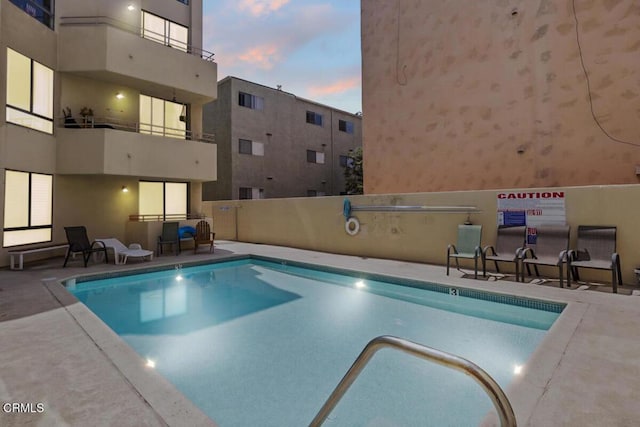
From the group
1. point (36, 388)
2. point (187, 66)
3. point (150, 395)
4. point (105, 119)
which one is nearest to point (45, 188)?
point (105, 119)

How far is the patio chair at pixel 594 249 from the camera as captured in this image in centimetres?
652

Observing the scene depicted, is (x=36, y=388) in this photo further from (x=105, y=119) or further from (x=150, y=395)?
(x=105, y=119)

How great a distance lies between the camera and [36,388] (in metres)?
2.96

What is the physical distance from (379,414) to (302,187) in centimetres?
2175

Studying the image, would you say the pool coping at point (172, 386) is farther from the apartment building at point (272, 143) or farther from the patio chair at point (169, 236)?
the apartment building at point (272, 143)

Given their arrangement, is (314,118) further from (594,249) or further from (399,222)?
(594,249)

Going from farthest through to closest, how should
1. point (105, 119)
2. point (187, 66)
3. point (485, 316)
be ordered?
point (187, 66), point (105, 119), point (485, 316)

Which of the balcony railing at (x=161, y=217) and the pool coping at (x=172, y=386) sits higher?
the balcony railing at (x=161, y=217)

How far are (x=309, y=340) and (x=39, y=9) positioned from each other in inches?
440

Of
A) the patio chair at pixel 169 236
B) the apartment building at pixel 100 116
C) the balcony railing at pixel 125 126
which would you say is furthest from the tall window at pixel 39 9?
the patio chair at pixel 169 236

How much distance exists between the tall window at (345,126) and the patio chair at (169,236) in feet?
60.3

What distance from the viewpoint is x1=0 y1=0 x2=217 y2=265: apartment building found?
891 cm

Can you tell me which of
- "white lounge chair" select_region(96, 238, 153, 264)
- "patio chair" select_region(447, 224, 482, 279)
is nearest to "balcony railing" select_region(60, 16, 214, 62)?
"white lounge chair" select_region(96, 238, 153, 264)

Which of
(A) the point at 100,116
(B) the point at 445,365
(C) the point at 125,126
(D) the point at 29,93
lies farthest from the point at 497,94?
(D) the point at 29,93
